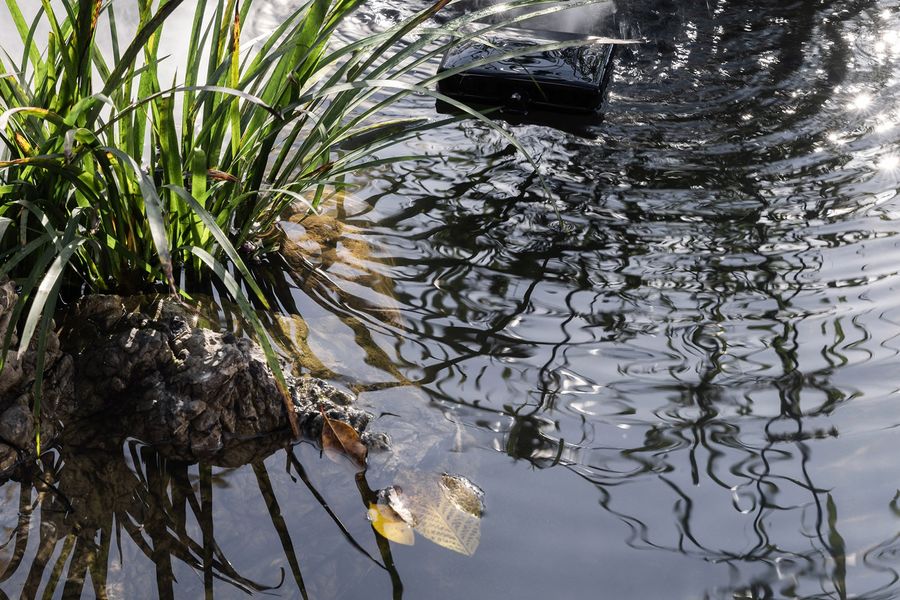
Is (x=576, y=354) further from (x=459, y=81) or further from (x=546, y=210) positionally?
(x=459, y=81)

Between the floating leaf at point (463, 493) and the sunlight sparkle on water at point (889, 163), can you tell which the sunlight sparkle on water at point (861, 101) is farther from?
the floating leaf at point (463, 493)

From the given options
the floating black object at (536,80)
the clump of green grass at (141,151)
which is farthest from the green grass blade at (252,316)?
the floating black object at (536,80)

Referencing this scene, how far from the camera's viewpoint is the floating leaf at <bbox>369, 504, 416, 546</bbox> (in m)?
1.50

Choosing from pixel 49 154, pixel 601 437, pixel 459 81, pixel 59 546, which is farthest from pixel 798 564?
pixel 459 81

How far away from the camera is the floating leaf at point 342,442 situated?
164 cm

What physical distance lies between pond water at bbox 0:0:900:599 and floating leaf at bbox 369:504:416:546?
2cm

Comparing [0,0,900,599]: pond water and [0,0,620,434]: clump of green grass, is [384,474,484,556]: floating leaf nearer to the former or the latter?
[0,0,900,599]: pond water

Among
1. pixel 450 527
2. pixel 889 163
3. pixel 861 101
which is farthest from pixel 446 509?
pixel 861 101

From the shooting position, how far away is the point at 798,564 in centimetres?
150

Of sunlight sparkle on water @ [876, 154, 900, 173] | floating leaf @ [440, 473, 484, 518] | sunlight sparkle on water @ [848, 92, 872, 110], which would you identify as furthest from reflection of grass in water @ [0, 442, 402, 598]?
sunlight sparkle on water @ [848, 92, 872, 110]

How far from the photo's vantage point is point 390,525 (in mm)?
1527

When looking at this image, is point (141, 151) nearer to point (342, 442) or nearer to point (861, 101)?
point (342, 442)

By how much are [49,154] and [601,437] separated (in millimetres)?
1120

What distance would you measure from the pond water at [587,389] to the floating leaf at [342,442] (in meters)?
0.03
